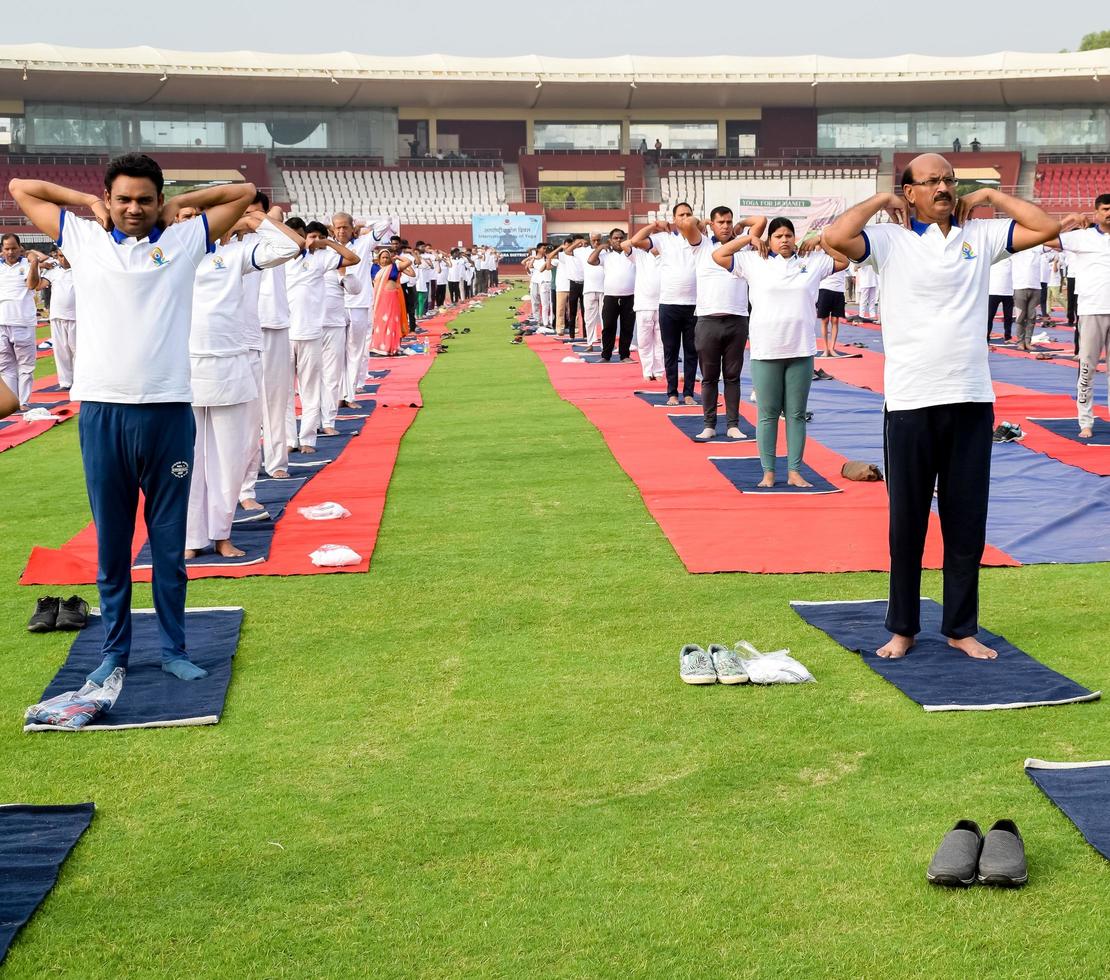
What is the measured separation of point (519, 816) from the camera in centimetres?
437

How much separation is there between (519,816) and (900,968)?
1359 mm

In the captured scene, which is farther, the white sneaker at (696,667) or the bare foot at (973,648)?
the bare foot at (973,648)

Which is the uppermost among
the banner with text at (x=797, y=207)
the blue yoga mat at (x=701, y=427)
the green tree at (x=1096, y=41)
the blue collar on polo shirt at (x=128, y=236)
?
the green tree at (x=1096, y=41)

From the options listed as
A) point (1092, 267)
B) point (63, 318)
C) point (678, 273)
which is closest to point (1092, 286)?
point (1092, 267)

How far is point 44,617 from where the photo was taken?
21.8 feet

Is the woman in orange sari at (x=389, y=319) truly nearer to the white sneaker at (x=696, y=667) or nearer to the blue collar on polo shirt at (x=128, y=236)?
the blue collar on polo shirt at (x=128, y=236)

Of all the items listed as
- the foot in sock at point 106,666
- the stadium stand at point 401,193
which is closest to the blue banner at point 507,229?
the stadium stand at point 401,193

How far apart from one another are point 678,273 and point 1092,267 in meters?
4.44

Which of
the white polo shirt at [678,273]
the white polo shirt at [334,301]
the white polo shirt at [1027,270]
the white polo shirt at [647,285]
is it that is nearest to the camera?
the white polo shirt at [334,301]

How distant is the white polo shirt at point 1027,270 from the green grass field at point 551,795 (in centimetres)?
1443

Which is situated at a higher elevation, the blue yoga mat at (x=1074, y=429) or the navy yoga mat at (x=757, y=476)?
the navy yoga mat at (x=757, y=476)

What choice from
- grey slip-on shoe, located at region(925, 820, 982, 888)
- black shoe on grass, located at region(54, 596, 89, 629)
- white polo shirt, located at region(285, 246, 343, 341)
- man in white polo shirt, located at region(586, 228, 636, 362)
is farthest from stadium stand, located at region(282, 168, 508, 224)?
grey slip-on shoe, located at region(925, 820, 982, 888)

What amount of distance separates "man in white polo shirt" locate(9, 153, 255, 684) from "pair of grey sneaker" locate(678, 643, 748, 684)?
79.4 inches

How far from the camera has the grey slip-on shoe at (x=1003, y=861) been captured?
12.5 ft
